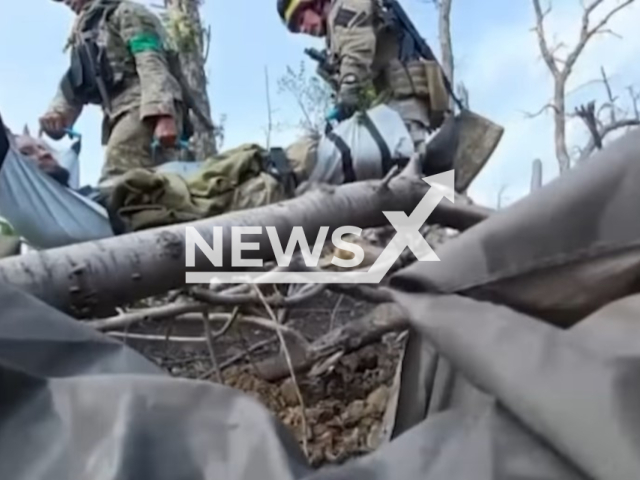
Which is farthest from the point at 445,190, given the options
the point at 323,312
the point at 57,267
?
the point at 57,267

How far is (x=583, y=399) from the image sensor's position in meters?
0.64

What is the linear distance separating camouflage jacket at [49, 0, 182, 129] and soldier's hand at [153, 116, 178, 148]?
27 millimetres

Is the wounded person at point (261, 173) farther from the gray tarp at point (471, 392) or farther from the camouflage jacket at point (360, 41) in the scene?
the gray tarp at point (471, 392)

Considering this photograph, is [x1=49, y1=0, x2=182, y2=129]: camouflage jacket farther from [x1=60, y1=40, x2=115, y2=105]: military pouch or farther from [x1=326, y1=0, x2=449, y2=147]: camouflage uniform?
[x1=326, y1=0, x2=449, y2=147]: camouflage uniform

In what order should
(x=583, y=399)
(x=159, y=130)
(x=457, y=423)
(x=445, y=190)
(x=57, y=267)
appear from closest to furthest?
(x=583, y=399) < (x=457, y=423) < (x=57, y=267) < (x=445, y=190) < (x=159, y=130)

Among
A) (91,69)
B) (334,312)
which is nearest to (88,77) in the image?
(91,69)

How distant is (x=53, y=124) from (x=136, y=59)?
1.53ft

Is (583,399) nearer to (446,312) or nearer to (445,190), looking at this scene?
(446,312)

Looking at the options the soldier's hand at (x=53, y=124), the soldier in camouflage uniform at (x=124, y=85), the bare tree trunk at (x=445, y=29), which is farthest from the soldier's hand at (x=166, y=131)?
the bare tree trunk at (x=445, y=29)

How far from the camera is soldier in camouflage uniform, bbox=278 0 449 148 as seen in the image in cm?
372

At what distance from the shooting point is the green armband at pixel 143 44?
3689 mm

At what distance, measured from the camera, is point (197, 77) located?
5508 millimetres

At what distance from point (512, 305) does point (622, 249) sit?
0.09m

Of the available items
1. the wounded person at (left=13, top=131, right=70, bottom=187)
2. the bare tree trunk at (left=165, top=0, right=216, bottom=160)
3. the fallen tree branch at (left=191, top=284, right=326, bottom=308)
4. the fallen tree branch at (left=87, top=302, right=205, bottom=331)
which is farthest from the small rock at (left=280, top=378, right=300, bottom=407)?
the bare tree trunk at (left=165, top=0, right=216, bottom=160)
